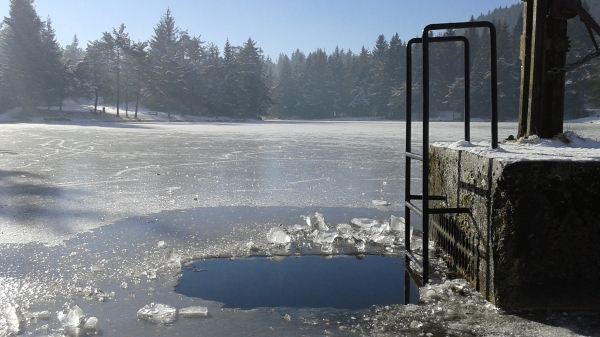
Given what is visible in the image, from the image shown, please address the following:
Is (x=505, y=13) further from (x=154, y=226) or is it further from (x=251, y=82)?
(x=154, y=226)

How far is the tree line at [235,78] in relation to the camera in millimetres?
56156

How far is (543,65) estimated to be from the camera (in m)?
4.15

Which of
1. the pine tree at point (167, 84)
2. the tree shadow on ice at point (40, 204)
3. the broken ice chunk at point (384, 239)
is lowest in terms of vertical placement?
the broken ice chunk at point (384, 239)

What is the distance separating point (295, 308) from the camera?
288 cm

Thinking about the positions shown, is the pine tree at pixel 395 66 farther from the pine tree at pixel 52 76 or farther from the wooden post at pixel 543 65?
the wooden post at pixel 543 65

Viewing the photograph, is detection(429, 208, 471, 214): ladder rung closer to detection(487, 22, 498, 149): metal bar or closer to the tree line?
detection(487, 22, 498, 149): metal bar

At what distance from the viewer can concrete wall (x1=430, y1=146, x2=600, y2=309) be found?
8.58ft

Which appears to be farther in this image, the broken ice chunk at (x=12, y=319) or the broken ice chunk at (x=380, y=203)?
the broken ice chunk at (x=380, y=203)

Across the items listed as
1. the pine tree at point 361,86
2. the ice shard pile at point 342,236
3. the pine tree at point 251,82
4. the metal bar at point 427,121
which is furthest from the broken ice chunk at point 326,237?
the pine tree at point 361,86

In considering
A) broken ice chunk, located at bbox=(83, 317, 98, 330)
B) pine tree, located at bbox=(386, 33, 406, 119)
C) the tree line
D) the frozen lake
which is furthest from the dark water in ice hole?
pine tree, located at bbox=(386, 33, 406, 119)

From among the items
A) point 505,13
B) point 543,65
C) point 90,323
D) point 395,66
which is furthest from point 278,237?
point 505,13

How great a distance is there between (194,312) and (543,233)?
2061 mm

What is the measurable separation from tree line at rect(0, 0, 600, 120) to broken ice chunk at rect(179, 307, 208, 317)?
42229mm

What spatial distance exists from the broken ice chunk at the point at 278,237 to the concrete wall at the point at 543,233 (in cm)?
205
